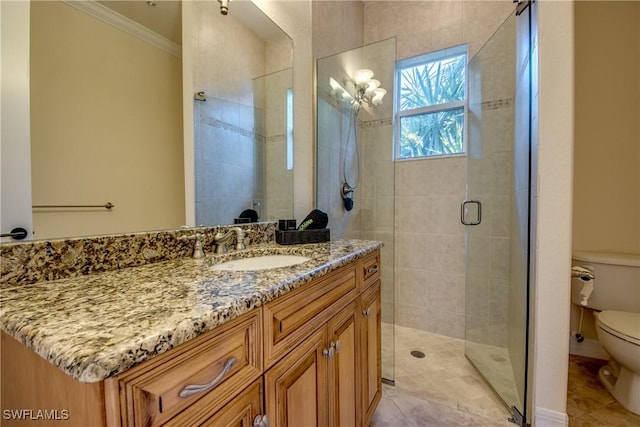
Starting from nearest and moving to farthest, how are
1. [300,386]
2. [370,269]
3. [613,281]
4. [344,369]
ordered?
[300,386] < [344,369] < [370,269] < [613,281]

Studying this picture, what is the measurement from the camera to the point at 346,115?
218 centimetres

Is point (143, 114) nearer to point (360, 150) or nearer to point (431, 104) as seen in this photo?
point (360, 150)

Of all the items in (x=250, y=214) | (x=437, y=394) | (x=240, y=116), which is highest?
(x=240, y=116)

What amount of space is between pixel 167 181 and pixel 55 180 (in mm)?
330

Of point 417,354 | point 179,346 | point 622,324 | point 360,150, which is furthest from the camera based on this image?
point 360,150

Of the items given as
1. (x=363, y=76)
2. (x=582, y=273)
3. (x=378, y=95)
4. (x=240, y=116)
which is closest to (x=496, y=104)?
Answer: (x=378, y=95)

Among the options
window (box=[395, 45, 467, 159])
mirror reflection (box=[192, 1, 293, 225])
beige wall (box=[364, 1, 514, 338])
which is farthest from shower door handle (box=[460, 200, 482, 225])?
mirror reflection (box=[192, 1, 293, 225])

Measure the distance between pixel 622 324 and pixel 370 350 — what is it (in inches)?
52.4

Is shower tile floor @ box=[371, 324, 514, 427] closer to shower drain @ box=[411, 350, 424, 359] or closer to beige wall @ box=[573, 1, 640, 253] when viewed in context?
shower drain @ box=[411, 350, 424, 359]

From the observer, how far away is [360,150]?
2301mm

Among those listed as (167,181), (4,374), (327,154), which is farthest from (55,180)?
(327,154)

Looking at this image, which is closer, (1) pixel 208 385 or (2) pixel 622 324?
(1) pixel 208 385

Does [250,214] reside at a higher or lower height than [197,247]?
higher

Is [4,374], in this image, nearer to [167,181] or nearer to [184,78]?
[167,181]
